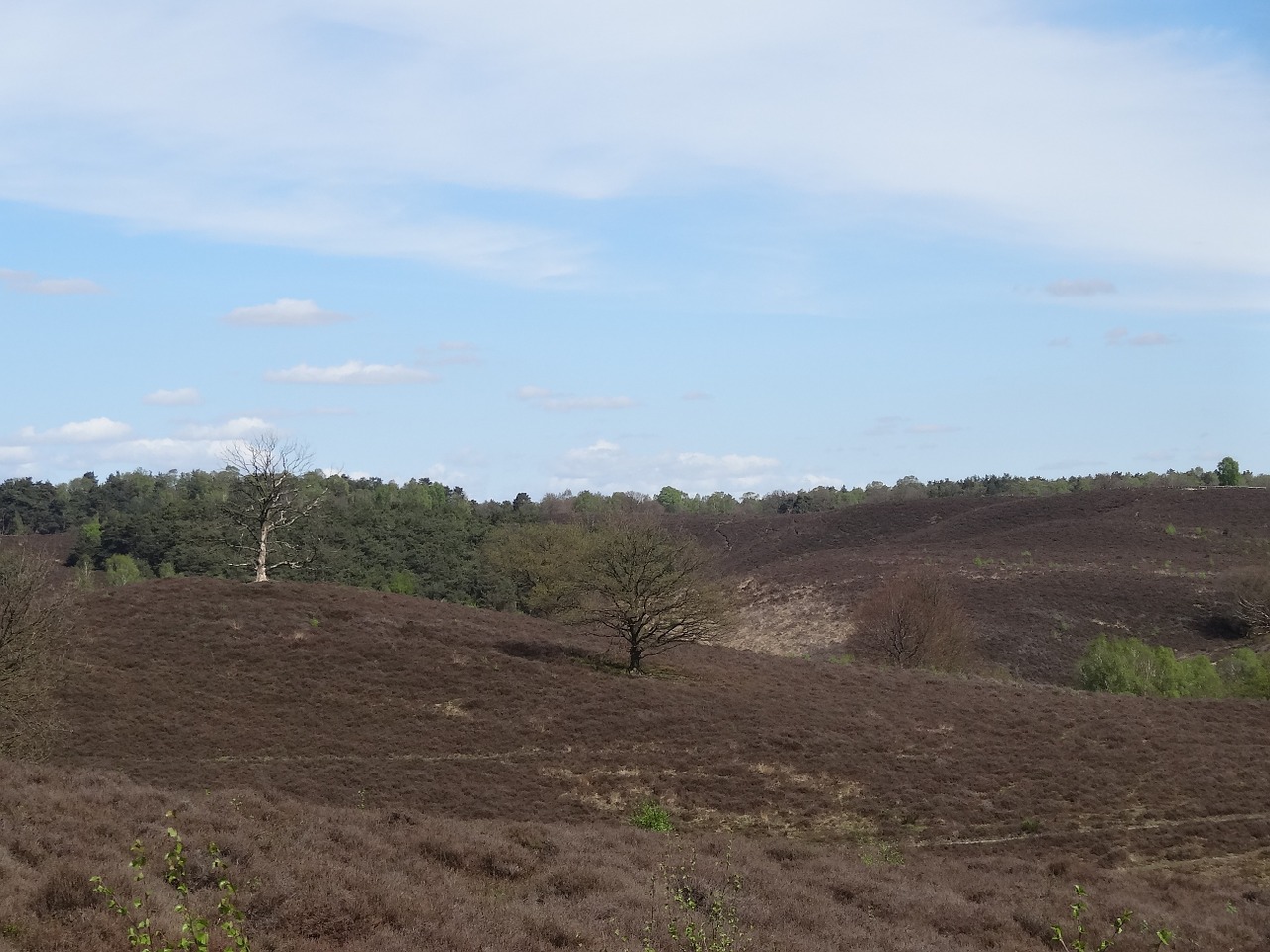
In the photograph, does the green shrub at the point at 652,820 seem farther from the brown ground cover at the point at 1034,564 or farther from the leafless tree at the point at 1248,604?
the leafless tree at the point at 1248,604

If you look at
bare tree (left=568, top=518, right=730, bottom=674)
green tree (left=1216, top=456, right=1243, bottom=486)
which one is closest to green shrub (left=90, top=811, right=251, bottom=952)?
bare tree (left=568, top=518, right=730, bottom=674)

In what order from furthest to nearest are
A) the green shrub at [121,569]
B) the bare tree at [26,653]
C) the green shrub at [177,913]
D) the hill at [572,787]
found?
1. the green shrub at [121,569]
2. the bare tree at [26,653]
3. the hill at [572,787]
4. the green shrub at [177,913]

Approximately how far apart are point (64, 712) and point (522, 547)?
44.1 metres

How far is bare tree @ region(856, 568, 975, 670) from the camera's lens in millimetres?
65000

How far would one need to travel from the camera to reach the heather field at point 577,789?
1270cm

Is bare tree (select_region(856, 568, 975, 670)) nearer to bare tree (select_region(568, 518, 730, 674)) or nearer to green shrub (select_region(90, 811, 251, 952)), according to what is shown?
bare tree (select_region(568, 518, 730, 674))

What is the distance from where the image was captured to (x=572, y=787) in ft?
106

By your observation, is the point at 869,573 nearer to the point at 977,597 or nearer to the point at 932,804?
the point at 977,597

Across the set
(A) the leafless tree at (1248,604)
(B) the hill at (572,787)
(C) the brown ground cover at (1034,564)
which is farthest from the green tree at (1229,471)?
(B) the hill at (572,787)

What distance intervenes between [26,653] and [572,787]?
610 inches

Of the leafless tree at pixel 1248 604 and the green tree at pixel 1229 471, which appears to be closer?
the leafless tree at pixel 1248 604

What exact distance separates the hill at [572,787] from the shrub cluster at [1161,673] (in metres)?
12.8

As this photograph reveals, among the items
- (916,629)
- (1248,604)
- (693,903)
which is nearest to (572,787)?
(693,903)

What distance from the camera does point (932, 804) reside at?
1248 inches
